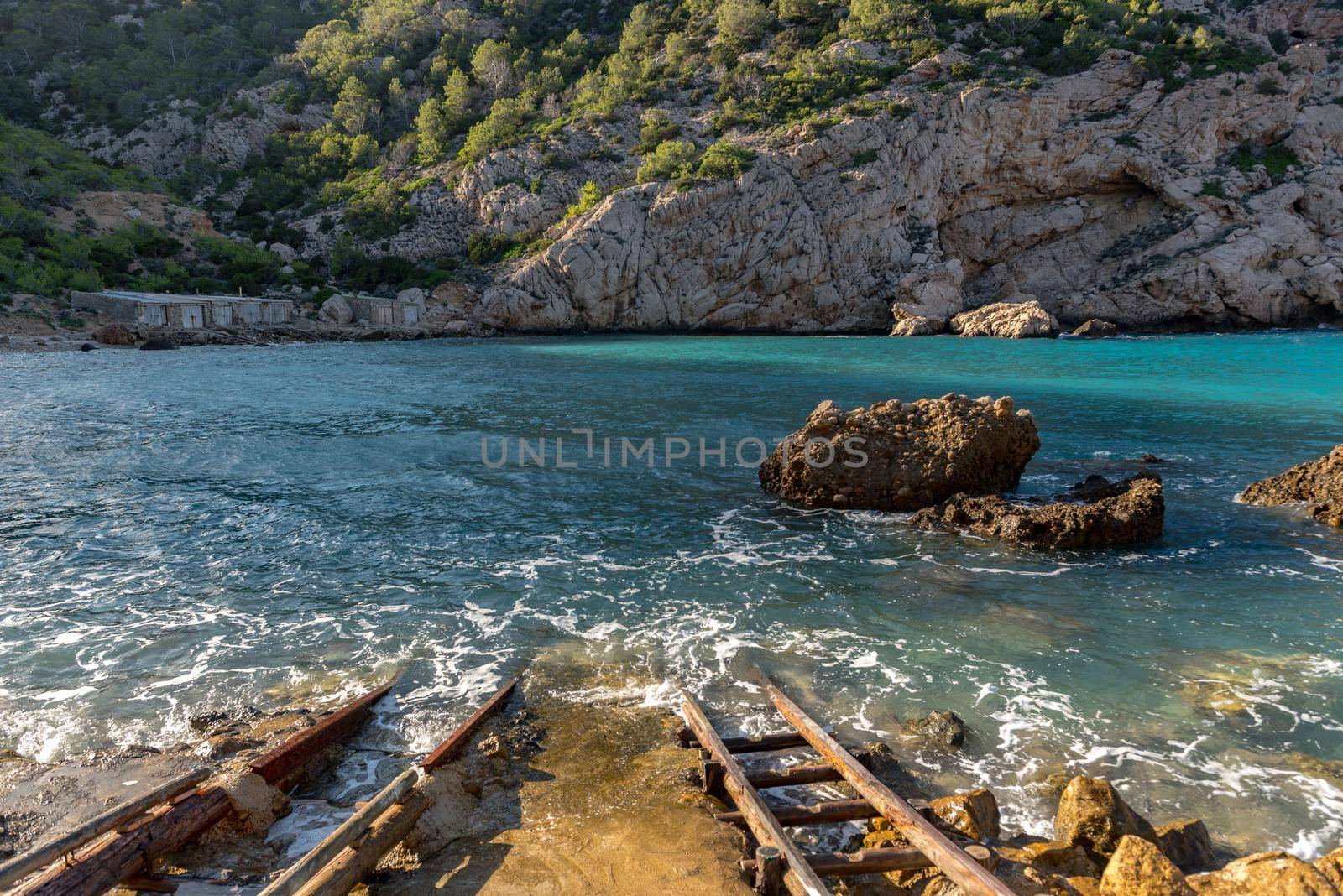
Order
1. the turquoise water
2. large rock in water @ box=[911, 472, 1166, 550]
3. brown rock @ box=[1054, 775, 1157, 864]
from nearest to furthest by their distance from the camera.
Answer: brown rock @ box=[1054, 775, 1157, 864] < the turquoise water < large rock in water @ box=[911, 472, 1166, 550]

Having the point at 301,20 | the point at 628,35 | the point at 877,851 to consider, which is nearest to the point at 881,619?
the point at 877,851

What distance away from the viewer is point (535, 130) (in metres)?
67.8

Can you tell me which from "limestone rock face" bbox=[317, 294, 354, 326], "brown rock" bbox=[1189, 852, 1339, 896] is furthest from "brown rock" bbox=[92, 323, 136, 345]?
"brown rock" bbox=[1189, 852, 1339, 896]

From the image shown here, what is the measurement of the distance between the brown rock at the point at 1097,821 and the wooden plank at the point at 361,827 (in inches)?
159

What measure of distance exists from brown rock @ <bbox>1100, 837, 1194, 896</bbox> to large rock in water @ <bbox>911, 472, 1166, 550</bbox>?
6.79 metres

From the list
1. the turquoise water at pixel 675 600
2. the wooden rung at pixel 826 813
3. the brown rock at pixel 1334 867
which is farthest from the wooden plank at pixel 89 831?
the brown rock at pixel 1334 867

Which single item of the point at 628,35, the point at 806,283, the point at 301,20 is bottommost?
the point at 806,283

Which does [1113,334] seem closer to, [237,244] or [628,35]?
[628,35]

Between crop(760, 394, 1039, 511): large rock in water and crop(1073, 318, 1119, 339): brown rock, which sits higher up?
crop(1073, 318, 1119, 339): brown rock

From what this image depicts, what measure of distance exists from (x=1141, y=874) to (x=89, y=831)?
5.26 metres

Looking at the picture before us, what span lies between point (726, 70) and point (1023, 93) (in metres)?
27.0

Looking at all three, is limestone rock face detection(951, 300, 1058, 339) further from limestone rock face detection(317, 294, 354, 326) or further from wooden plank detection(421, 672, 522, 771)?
wooden plank detection(421, 672, 522, 771)

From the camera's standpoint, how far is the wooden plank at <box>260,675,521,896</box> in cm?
340

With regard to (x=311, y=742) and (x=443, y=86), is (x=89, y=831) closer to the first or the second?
(x=311, y=742)
